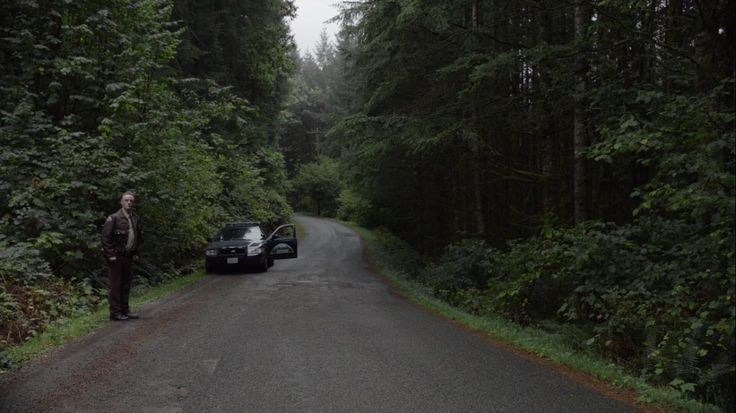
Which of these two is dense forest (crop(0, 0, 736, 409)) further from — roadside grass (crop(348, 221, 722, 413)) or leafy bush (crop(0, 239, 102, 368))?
roadside grass (crop(348, 221, 722, 413))

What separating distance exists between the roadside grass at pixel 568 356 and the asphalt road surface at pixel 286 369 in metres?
0.40

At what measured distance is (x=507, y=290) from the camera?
1004cm

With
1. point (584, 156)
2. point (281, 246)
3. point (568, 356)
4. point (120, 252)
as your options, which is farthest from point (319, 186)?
point (568, 356)

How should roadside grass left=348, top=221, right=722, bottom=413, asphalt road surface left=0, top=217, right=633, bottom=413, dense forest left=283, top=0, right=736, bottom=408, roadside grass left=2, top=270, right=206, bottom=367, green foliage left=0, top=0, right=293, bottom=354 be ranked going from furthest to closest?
green foliage left=0, top=0, right=293, bottom=354 → roadside grass left=2, top=270, right=206, bottom=367 → dense forest left=283, top=0, right=736, bottom=408 → roadside grass left=348, top=221, right=722, bottom=413 → asphalt road surface left=0, top=217, right=633, bottom=413

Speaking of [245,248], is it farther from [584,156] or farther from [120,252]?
[584,156]

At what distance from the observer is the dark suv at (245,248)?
16.0 meters

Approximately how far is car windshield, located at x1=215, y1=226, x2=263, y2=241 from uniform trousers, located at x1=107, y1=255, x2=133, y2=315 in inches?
311

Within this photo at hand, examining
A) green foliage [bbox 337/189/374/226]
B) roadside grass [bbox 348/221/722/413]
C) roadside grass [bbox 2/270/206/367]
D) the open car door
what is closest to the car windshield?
the open car door

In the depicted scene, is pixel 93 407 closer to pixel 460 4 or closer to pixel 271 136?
pixel 460 4

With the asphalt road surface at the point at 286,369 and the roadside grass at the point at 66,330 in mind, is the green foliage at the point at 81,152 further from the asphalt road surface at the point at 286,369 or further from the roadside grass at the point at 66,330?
the asphalt road surface at the point at 286,369

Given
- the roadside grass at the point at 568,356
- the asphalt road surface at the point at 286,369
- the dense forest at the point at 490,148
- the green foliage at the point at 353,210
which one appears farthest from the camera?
the green foliage at the point at 353,210

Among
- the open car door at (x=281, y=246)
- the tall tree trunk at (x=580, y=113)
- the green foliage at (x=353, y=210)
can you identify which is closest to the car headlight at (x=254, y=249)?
the open car door at (x=281, y=246)

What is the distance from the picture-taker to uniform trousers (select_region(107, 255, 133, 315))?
27.8ft

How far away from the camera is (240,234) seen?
17.0m
